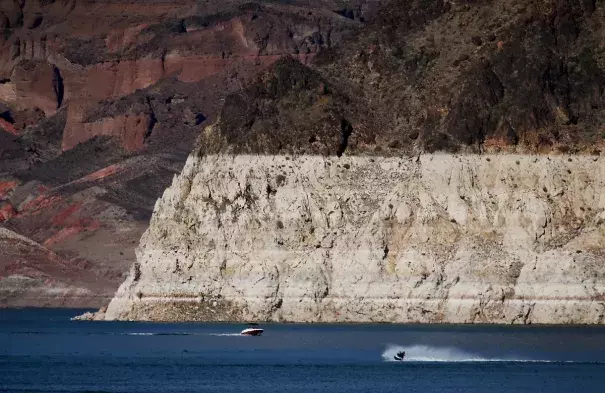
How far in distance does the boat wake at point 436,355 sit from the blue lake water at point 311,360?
39 millimetres

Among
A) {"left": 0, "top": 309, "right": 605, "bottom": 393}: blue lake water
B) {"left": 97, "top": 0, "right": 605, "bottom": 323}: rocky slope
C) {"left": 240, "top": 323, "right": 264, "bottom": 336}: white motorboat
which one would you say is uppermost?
{"left": 97, "top": 0, "right": 605, "bottom": 323}: rocky slope

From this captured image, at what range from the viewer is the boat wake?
86.5m

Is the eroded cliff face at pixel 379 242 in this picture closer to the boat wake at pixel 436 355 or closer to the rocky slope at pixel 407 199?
the rocky slope at pixel 407 199

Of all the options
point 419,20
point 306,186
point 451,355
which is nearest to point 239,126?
point 306,186

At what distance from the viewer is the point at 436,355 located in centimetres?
8812

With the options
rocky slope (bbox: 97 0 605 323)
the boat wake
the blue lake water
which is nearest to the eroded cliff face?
rocky slope (bbox: 97 0 605 323)

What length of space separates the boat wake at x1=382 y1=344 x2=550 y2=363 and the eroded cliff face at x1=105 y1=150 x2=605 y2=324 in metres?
10.1

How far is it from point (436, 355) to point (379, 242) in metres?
14.3

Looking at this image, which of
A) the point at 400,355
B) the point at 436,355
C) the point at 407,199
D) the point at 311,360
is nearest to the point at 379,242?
the point at 407,199

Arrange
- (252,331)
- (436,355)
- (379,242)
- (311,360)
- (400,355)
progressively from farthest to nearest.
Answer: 1. (379,242)
2. (252,331)
3. (436,355)
4. (311,360)
5. (400,355)

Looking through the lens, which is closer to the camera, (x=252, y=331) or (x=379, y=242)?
(x=252, y=331)

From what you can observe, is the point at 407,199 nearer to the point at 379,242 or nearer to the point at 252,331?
the point at 379,242

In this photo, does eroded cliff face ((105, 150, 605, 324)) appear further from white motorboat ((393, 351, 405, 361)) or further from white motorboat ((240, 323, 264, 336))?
white motorboat ((393, 351, 405, 361))

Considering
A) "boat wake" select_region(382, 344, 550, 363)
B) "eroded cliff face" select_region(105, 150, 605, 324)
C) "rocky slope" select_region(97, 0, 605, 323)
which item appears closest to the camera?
"boat wake" select_region(382, 344, 550, 363)
